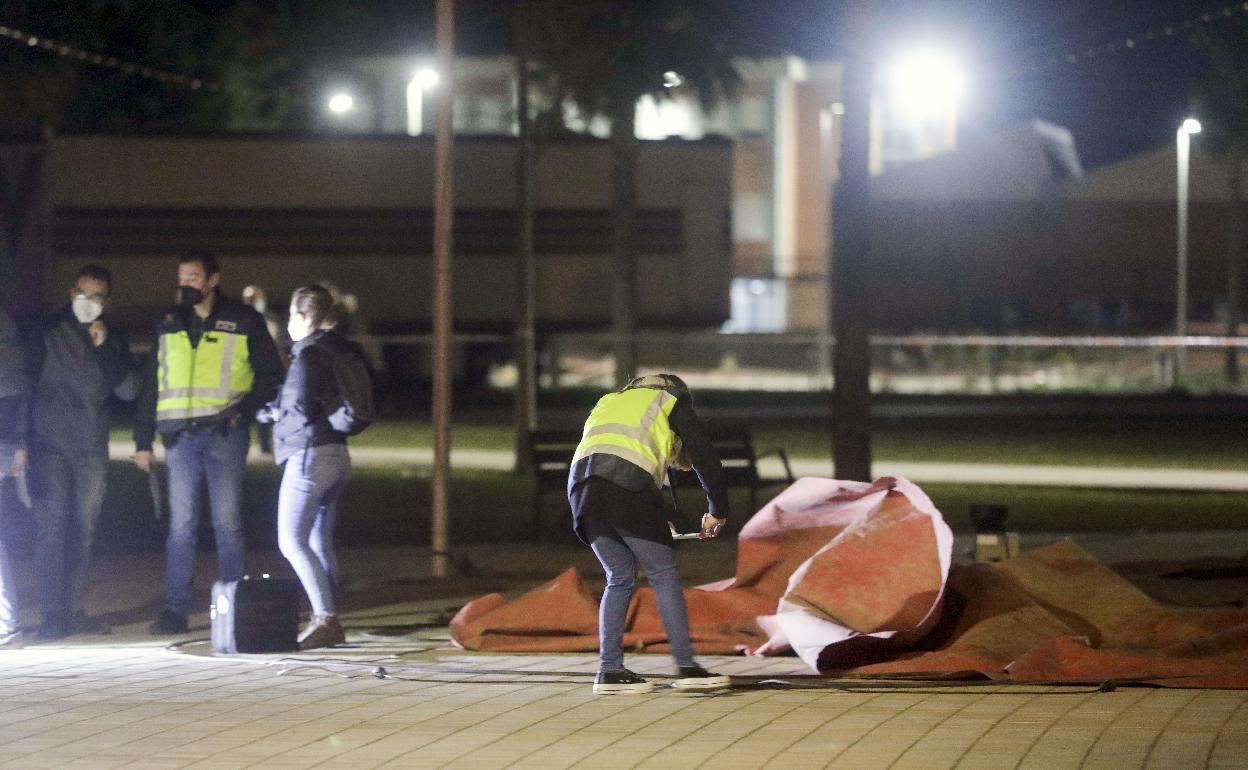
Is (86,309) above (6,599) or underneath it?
above

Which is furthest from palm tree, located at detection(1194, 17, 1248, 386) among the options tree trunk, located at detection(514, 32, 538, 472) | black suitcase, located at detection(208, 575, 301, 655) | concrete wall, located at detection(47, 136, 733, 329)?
black suitcase, located at detection(208, 575, 301, 655)

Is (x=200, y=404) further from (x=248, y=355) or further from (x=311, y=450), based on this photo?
(x=311, y=450)

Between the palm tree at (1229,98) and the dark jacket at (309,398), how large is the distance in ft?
136

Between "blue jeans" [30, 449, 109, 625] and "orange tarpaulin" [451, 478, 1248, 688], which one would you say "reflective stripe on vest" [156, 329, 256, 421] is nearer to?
"blue jeans" [30, 449, 109, 625]

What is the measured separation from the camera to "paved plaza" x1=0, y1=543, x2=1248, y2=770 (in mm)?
7246

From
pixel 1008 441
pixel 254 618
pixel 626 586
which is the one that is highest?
pixel 626 586

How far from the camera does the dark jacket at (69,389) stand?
10938 millimetres

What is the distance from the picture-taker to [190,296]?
11.0m

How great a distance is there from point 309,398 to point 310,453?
30cm

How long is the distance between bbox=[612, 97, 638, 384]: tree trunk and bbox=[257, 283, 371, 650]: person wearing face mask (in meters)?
21.8

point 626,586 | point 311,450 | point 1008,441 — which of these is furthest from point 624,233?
point 626,586

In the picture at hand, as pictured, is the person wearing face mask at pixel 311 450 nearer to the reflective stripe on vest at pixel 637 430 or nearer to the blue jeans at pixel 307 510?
the blue jeans at pixel 307 510

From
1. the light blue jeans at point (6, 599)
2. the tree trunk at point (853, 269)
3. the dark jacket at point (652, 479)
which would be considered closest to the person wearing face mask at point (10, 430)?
the light blue jeans at point (6, 599)

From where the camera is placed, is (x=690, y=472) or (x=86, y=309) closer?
(x=86, y=309)
